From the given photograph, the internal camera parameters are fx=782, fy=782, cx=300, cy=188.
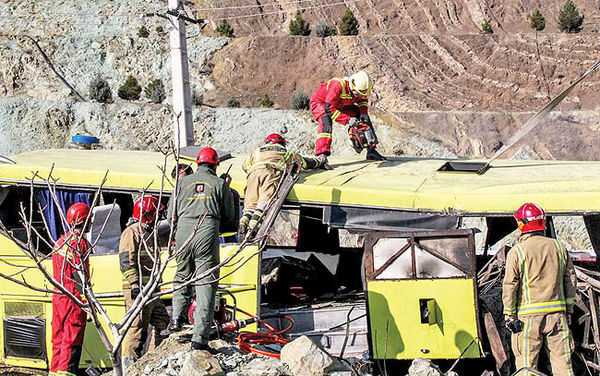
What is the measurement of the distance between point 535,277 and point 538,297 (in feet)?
0.55

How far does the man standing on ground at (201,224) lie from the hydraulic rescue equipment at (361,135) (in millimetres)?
3175

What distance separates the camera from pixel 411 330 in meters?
7.09

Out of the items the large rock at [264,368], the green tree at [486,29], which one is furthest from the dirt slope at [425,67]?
the large rock at [264,368]

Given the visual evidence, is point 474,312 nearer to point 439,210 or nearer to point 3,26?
point 439,210

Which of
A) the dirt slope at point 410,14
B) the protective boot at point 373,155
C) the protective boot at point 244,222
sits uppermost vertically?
the dirt slope at point 410,14

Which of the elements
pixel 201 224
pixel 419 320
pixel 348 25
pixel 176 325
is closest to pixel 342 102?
pixel 419 320

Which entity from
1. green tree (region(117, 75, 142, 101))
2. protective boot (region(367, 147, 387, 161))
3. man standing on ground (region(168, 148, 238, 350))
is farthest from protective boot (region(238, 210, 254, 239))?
green tree (region(117, 75, 142, 101))

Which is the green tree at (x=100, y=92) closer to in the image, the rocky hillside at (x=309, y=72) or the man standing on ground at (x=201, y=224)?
the rocky hillside at (x=309, y=72)

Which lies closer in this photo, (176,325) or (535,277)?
(535,277)

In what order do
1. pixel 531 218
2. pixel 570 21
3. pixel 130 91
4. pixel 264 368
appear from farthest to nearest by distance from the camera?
pixel 570 21 → pixel 130 91 → pixel 531 218 → pixel 264 368

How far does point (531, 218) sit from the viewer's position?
654cm

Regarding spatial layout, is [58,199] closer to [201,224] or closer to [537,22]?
[201,224]

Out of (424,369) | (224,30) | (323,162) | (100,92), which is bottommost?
(424,369)

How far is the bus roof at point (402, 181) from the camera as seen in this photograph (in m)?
7.31
